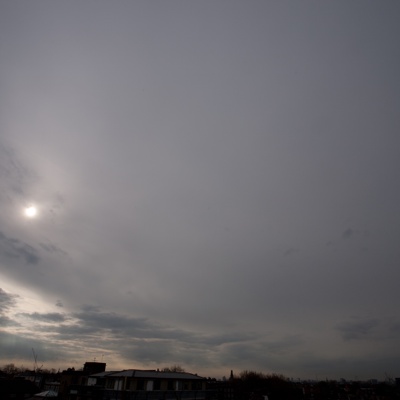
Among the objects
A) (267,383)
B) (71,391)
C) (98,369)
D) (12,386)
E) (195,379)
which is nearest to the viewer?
(71,391)

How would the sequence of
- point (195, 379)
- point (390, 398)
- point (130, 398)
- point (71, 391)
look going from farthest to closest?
point (390, 398)
point (195, 379)
point (71, 391)
point (130, 398)

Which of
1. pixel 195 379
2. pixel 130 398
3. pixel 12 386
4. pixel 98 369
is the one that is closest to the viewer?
pixel 130 398

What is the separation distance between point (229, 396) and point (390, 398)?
5371 cm

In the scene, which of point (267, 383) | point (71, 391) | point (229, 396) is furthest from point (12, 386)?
point (267, 383)

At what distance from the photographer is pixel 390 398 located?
88.8 metres

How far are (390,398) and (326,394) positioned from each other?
2650 centimetres

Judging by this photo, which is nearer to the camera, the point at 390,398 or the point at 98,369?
the point at 98,369

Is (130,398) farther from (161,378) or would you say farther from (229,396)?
(229,396)

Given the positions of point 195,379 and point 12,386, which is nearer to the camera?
point 195,379

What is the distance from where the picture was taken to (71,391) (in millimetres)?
51031

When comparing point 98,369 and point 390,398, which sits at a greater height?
point 98,369

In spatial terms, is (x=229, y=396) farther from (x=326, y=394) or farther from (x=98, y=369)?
(x=98, y=369)

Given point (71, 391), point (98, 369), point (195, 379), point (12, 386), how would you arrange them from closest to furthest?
point (71, 391) → point (195, 379) → point (98, 369) → point (12, 386)

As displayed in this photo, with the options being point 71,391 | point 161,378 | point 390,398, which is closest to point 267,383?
point 390,398
